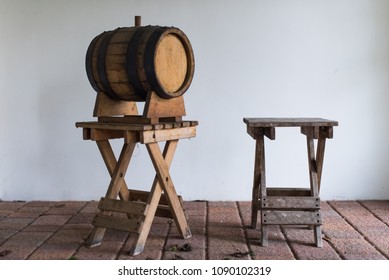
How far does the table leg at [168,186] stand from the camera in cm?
363

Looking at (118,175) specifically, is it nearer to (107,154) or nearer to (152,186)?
(107,154)

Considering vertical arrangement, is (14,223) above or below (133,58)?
below

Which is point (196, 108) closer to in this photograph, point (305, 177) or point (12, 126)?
point (305, 177)

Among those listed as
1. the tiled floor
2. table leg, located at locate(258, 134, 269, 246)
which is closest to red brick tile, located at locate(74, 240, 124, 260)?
the tiled floor

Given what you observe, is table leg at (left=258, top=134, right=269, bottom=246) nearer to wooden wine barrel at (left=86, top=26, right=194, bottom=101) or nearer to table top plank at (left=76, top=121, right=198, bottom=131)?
table top plank at (left=76, top=121, right=198, bottom=131)

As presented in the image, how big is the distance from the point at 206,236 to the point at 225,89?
5.44 ft

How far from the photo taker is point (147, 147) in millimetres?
3559

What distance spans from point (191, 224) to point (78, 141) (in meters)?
1.56

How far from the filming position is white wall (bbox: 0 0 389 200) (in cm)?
492

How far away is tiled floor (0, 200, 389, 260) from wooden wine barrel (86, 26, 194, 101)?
109 cm

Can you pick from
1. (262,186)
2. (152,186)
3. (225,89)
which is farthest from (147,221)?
(225,89)

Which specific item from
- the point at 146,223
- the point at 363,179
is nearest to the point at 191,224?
the point at 146,223

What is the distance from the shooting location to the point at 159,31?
345 centimetres

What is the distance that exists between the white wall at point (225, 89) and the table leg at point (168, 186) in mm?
1226
